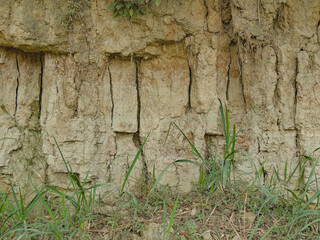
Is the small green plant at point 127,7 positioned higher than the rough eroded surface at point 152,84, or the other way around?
the small green plant at point 127,7

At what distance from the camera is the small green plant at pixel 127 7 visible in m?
2.65

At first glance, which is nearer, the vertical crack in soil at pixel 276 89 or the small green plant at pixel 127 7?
the small green plant at pixel 127 7

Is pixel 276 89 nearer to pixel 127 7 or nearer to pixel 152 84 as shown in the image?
pixel 152 84

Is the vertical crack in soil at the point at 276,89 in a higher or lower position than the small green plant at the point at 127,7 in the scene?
lower

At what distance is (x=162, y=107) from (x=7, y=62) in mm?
1565

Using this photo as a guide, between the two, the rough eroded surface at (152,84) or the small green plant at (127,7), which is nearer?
the small green plant at (127,7)

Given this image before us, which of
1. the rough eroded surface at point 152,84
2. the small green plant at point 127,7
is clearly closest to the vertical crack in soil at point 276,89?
the rough eroded surface at point 152,84

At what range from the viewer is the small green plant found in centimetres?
265

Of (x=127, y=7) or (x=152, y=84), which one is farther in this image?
(x=152, y=84)

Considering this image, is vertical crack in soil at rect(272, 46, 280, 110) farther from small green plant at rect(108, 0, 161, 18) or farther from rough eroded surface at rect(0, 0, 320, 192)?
small green plant at rect(108, 0, 161, 18)

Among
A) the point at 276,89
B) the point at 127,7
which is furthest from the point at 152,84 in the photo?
the point at 276,89

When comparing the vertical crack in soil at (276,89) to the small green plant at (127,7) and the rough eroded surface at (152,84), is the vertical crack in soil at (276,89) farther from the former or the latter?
the small green plant at (127,7)

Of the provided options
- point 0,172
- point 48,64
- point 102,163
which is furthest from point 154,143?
point 0,172

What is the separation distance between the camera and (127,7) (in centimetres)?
265
